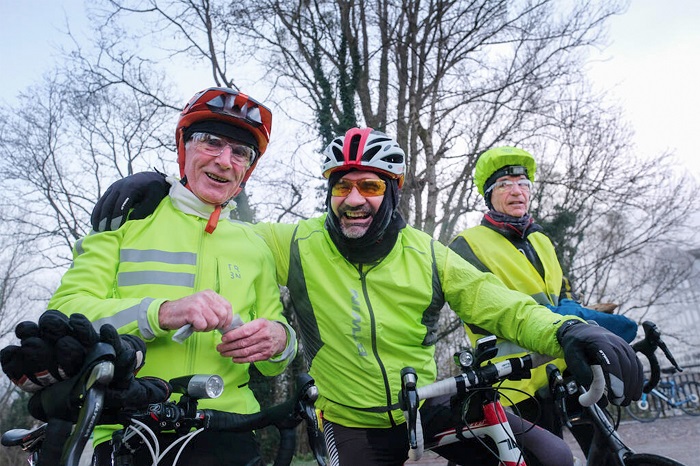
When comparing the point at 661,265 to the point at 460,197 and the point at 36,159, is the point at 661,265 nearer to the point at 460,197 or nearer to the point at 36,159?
the point at 460,197

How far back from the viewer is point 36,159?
55.0 ft

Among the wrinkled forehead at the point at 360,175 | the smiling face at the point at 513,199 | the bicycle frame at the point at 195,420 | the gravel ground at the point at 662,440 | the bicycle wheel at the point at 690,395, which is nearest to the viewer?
the bicycle frame at the point at 195,420

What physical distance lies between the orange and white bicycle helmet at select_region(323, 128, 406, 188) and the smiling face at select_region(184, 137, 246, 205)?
0.61 meters

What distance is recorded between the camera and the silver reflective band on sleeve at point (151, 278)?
2.08m

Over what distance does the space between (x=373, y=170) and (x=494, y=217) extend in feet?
4.81

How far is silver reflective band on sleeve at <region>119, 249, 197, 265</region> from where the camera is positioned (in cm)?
212

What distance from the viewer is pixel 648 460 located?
8.04 ft

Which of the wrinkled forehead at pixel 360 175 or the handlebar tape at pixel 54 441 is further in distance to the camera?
the wrinkled forehead at pixel 360 175

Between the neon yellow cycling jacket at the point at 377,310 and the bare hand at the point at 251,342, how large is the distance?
58 cm

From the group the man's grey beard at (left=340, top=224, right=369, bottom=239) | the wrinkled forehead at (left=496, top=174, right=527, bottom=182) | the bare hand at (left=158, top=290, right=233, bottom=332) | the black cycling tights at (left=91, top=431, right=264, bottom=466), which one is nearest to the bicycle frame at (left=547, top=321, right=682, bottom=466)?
the man's grey beard at (left=340, top=224, right=369, bottom=239)

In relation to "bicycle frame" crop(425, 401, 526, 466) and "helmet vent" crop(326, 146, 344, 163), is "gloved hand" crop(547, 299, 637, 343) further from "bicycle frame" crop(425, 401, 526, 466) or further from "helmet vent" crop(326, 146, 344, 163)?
"helmet vent" crop(326, 146, 344, 163)

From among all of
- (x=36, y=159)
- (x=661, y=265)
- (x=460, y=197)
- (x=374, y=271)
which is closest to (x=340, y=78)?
(x=460, y=197)

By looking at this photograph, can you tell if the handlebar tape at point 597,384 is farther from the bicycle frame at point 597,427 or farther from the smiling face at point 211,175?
the smiling face at point 211,175

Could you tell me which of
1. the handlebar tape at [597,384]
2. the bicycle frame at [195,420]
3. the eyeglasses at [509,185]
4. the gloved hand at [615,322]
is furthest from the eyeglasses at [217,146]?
the eyeglasses at [509,185]
